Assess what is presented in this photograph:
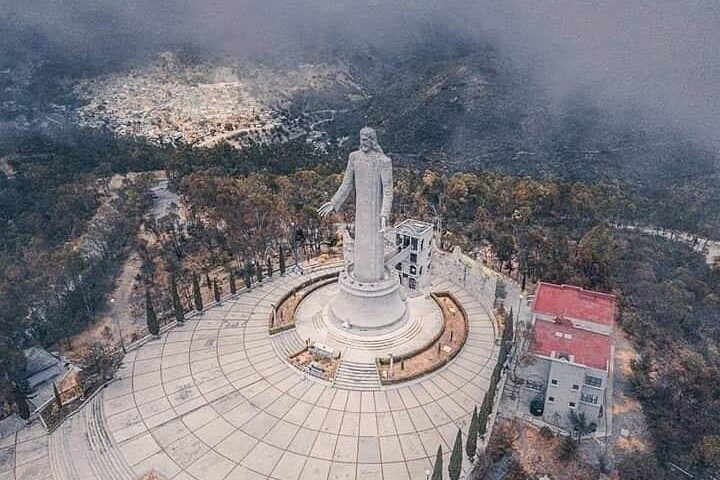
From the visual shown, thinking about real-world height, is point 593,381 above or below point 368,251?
below

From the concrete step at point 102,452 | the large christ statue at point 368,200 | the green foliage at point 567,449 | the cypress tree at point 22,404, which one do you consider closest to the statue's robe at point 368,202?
the large christ statue at point 368,200

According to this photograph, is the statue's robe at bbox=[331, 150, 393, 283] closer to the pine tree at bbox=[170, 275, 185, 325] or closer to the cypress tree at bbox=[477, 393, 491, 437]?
the cypress tree at bbox=[477, 393, 491, 437]

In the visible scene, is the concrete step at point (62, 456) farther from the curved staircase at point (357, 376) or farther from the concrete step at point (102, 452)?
the curved staircase at point (357, 376)

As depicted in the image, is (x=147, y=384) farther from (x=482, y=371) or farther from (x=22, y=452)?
(x=482, y=371)

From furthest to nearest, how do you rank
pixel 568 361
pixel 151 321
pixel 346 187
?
pixel 151 321 → pixel 346 187 → pixel 568 361

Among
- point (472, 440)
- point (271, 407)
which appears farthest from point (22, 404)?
point (472, 440)

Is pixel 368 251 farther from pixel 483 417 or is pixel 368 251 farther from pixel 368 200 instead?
pixel 483 417

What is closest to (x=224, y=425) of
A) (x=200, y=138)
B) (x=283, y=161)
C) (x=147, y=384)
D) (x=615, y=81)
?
(x=147, y=384)
